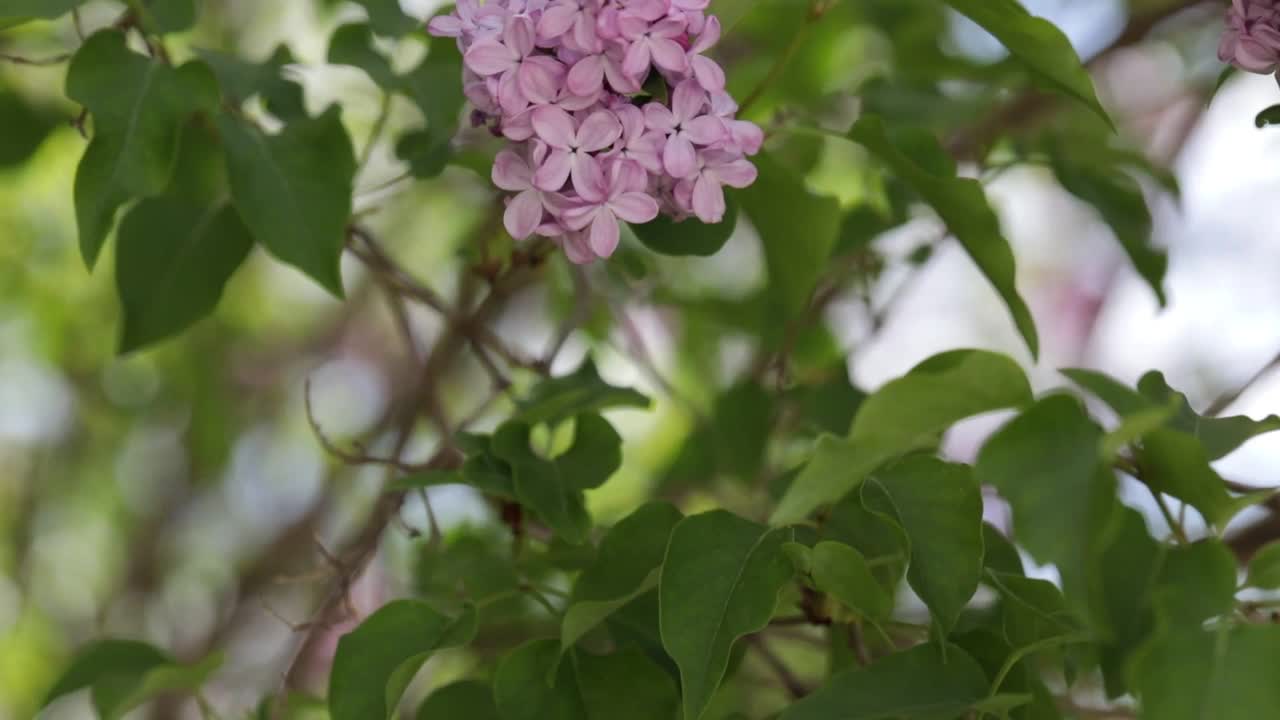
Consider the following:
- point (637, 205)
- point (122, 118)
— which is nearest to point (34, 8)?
point (122, 118)

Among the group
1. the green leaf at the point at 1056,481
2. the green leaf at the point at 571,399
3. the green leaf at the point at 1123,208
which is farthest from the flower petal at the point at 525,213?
the green leaf at the point at 1123,208

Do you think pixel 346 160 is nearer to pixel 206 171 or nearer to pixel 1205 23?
pixel 206 171

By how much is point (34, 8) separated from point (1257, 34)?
21.3 inches

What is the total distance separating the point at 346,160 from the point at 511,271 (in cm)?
12

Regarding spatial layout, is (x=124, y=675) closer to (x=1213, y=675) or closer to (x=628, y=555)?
(x=628, y=555)

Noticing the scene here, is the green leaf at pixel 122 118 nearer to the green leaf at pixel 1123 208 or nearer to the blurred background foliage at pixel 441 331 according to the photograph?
the blurred background foliage at pixel 441 331

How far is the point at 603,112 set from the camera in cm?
53

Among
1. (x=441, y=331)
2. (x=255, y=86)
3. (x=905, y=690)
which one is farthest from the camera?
(x=441, y=331)

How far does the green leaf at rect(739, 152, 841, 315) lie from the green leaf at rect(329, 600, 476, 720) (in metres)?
0.27

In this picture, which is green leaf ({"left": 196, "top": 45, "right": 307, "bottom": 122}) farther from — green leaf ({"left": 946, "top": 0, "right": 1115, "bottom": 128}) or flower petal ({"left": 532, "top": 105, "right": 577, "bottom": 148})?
green leaf ({"left": 946, "top": 0, "right": 1115, "bottom": 128})

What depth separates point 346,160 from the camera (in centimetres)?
68

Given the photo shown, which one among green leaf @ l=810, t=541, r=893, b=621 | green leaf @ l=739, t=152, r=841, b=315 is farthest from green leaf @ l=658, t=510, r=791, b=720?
green leaf @ l=739, t=152, r=841, b=315

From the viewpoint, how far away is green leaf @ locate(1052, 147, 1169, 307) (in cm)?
79

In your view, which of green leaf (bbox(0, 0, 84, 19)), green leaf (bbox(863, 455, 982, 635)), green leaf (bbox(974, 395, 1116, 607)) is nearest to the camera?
green leaf (bbox(974, 395, 1116, 607))
